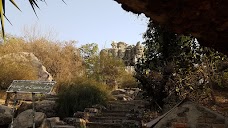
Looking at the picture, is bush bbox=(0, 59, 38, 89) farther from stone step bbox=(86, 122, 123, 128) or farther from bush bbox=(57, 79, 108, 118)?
stone step bbox=(86, 122, 123, 128)

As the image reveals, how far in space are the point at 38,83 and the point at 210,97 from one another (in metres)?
6.11

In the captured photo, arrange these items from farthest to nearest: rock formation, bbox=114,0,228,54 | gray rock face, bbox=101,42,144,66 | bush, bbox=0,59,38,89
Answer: gray rock face, bbox=101,42,144,66, bush, bbox=0,59,38,89, rock formation, bbox=114,0,228,54

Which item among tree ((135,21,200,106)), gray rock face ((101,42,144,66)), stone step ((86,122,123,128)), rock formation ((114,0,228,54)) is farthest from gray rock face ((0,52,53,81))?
rock formation ((114,0,228,54))

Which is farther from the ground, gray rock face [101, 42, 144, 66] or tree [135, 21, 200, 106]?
gray rock face [101, 42, 144, 66]

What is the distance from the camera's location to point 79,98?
12.1 metres

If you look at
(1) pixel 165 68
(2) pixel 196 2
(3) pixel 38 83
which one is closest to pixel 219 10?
(2) pixel 196 2

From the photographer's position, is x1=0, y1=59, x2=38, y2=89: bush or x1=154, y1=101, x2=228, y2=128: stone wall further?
x1=0, y1=59, x2=38, y2=89: bush

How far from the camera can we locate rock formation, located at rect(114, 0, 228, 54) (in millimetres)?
2309

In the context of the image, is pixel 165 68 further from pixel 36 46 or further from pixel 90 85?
pixel 36 46

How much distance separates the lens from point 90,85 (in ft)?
41.5

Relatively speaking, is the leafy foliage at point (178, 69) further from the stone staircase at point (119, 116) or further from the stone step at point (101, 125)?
the stone step at point (101, 125)

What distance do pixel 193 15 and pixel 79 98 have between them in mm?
10033

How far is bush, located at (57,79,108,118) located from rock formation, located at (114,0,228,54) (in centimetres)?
956

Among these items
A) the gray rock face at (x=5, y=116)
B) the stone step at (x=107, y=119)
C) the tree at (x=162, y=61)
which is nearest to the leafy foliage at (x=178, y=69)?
the tree at (x=162, y=61)
